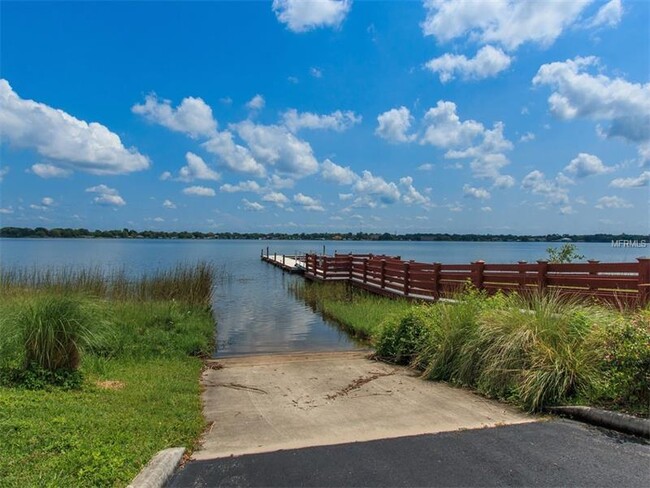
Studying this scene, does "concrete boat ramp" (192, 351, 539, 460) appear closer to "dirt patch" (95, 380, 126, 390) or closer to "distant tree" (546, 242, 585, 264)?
"dirt patch" (95, 380, 126, 390)

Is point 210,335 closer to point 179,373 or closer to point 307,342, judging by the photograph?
point 307,342

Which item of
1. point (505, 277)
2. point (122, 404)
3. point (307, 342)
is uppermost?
point (505, 277)

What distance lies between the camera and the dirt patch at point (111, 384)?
20.1 ft

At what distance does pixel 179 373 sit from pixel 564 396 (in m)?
5.39

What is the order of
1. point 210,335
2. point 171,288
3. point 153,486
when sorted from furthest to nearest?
1. point 171,288
2. point 210,335
3. point 153,486

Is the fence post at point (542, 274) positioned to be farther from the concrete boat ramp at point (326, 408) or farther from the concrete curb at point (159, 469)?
the concrete curb at point (159, 469)

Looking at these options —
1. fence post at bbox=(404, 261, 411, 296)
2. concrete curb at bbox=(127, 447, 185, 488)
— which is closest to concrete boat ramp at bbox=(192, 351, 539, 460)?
concrete curb at bbox=(127, 447, 185, 488)

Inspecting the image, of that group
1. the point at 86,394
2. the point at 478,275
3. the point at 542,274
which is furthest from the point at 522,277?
the point at 86,394

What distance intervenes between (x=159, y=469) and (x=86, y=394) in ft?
8.30

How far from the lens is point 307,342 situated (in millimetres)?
12383

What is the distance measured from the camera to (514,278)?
1212 cm

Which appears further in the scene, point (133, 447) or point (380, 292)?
point (380, 292)

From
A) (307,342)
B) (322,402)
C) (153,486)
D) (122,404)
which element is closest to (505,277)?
(307,342)

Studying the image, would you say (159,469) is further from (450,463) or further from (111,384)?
(111,384)
